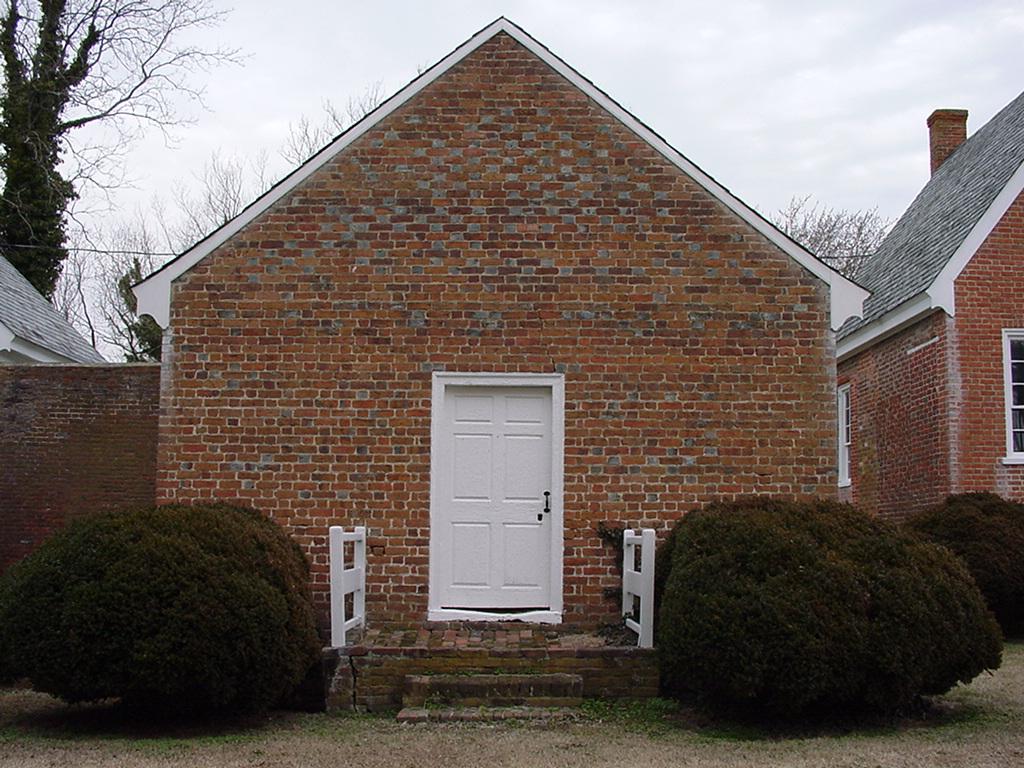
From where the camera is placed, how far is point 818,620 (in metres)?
7.62

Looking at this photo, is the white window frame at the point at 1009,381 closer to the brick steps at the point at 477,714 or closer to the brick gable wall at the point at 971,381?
the brick gable wall at the point at 971,381

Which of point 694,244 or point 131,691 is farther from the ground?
point 694,244

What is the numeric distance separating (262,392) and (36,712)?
3304 mm

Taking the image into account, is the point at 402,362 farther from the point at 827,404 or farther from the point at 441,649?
the point at 827,404

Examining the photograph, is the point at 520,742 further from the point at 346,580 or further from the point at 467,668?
the point at 346,580

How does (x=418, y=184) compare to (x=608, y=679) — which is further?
(x=418, y=184)

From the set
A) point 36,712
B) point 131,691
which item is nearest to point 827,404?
point 131,691

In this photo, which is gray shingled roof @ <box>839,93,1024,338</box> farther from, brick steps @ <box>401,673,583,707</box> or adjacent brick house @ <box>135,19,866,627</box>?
brick steps @ <box>401,673,583,707</box>

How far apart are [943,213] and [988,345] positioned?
11.8 ft

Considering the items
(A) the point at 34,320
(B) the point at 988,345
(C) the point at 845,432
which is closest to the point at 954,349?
(B) the point at 988,345

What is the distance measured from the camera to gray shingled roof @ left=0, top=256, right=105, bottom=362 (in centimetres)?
1775

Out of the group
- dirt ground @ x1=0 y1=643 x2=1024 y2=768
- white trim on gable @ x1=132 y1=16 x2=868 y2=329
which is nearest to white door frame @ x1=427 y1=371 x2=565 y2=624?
dirt ground @ x1=0 y1=643 x2=1024 y2=768

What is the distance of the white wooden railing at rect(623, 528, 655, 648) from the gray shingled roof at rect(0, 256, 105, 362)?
11.5m

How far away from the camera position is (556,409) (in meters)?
10.3
